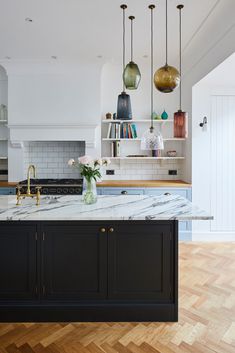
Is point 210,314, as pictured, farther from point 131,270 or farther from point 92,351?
point 92,351

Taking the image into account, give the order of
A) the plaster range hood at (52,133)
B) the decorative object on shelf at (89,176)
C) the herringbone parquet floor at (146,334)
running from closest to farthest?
the herringbone parquet floor at (146,334)
the decorative object on shelf at (89,176)
the plaster range hood at (52,133)

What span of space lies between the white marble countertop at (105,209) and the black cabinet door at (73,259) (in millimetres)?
136

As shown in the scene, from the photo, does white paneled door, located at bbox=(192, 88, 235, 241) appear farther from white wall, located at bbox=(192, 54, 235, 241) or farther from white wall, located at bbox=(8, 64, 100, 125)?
white wall, located at bbox=(8, 64, 100, 125)

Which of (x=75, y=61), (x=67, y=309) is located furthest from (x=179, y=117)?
(x=75, y=61)

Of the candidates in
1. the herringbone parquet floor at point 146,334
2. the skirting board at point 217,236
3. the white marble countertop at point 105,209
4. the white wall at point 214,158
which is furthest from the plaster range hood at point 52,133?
the herringbone parquet floor at point 146,334

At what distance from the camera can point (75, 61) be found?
4.61 m

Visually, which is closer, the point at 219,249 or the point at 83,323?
the point at 83,323

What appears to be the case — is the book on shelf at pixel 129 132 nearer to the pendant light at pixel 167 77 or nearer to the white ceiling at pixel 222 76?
the white ceiling at pixel 222 76

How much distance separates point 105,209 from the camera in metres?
2.25

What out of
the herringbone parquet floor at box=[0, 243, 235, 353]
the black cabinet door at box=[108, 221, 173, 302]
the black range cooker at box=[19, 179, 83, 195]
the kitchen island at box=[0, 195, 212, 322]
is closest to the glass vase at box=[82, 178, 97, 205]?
the kitchen island at box=[0, 195, 212, 322]

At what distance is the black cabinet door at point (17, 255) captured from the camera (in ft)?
7.04

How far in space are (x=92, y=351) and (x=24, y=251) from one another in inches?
35.6

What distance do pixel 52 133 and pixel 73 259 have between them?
3.05 m

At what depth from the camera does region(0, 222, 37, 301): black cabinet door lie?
214 cm
